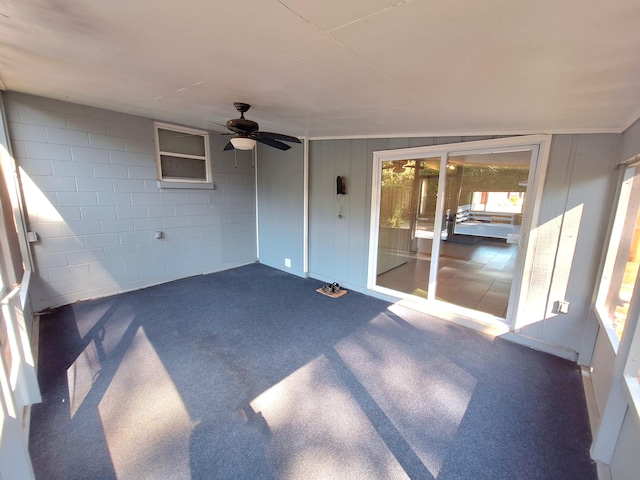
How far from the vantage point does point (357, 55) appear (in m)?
1.41

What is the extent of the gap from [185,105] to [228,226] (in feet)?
8.14

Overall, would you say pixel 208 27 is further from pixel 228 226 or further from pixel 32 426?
pixel 228 226

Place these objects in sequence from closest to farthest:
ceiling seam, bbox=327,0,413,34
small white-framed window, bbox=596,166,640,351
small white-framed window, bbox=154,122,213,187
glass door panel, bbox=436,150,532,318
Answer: ceiling seam, bbox=327,0,413,34, small white-framed window, bbox=596,166,640,351, glass door panel, bbox=436,150,532,318, small white-framed window, bbox=154,122,213,187

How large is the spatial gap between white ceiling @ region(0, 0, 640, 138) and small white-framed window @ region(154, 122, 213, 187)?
1509 millimetres

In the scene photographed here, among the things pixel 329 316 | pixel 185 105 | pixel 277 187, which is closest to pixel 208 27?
pixel 185 105

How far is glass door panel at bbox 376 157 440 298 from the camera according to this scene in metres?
3.78

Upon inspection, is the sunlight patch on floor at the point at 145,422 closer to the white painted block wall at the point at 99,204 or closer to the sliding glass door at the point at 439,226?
the white painted block wall at the point at 99,204

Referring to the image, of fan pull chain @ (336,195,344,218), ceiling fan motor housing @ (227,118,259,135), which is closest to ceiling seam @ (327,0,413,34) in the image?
ceiling fan motor housing @ (227,118,259,135)

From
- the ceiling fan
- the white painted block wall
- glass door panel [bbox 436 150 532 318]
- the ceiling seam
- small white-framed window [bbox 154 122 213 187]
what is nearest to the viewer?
the ceiling seam

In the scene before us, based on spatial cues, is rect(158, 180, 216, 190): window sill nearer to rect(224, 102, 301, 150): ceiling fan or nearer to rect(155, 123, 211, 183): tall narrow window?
rect(155, 123, 211, 183): tall narrow window

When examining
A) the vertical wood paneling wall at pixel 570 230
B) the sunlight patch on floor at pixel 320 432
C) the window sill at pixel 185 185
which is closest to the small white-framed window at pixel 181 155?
the window sill at pixel 185 185

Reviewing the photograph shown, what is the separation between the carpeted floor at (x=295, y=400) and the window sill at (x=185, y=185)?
191 cm

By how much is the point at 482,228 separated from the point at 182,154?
28.2 feet

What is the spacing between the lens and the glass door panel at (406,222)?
378 centimetres
